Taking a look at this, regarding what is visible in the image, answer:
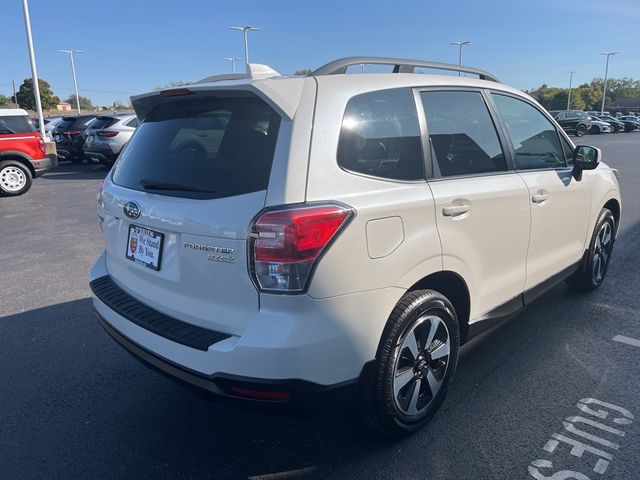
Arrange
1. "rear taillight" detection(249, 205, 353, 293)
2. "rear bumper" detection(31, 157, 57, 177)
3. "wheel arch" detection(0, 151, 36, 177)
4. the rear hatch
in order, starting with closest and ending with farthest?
"rear taillight" detection(249, 205, 353, 293) → the rear hatch → "wheel arch" detection(0, 151, 36, 177) → "rear bumper" detection(31, 157, 57, 177)

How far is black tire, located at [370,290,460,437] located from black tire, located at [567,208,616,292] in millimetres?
2268

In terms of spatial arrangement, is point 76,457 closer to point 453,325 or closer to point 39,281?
point 453,325

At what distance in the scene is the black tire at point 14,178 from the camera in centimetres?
1129

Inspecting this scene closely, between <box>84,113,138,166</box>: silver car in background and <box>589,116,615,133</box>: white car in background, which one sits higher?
<box>84,113,138,166</box>: silver car in background

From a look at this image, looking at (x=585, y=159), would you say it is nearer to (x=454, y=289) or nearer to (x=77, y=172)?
(x=454, y=289)

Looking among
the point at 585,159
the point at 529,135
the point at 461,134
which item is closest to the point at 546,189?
the point at 529,135

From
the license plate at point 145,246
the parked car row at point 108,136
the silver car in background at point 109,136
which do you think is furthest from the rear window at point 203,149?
the silver car in background at point 109,136

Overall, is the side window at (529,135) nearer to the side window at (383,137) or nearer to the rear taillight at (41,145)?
the side window at (383,137)

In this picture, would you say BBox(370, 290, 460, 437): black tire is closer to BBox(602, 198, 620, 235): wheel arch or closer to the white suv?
the white suv

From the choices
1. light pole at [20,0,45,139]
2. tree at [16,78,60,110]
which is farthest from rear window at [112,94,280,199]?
tree at [16,78,60,110]

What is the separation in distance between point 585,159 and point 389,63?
2.03 m

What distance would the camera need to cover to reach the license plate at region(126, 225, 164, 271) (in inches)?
99.3

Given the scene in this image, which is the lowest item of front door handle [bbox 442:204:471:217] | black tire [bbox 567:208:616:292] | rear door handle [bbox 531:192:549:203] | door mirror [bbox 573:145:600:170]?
black tire [bbox 567:208:616:292]

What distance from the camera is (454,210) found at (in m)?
2.70
